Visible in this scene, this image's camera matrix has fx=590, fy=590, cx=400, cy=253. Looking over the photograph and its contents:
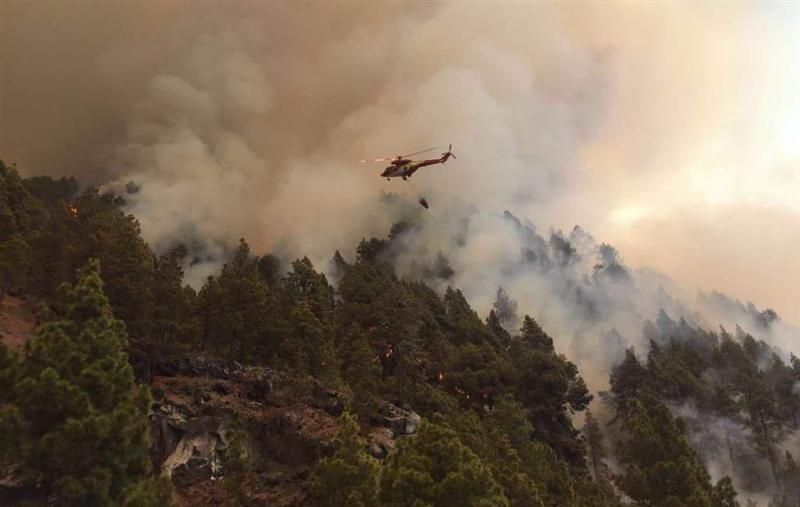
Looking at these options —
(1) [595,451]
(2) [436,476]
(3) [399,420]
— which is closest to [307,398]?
(3) [399,420]

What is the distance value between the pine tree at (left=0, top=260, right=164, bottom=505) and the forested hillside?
0.26 ft

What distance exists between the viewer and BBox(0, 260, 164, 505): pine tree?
22.2 m

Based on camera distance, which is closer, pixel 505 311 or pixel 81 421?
pixel 81 421

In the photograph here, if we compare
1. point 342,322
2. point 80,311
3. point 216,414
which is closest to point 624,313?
point 342,322

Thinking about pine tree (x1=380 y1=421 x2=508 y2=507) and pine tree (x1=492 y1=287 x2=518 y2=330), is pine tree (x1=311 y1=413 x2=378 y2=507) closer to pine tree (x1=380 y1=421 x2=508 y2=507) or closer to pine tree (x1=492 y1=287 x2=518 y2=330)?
pine tree (x1=380 y1=421 x2=508 y2=507)

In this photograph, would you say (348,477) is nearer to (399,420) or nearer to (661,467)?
(399,420)

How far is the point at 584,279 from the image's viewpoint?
156 m

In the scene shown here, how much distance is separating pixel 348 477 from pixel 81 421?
12618mm

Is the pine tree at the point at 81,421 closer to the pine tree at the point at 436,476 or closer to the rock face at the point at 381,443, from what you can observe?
the pine tree at the point at 436,476

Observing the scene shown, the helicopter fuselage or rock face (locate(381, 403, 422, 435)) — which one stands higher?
the helicopter fuselage

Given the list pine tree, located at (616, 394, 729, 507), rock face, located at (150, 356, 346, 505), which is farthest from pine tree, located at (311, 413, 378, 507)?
pine tree, located at (616, 394, 729, 507)

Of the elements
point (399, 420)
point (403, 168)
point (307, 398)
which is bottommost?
point (399, 420)

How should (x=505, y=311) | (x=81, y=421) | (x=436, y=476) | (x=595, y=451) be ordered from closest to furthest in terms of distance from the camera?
(x=81, y=421) < (x=436, y=476) < (x=595, y=451) < (x=505, y=311)

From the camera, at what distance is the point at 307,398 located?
155 feet
